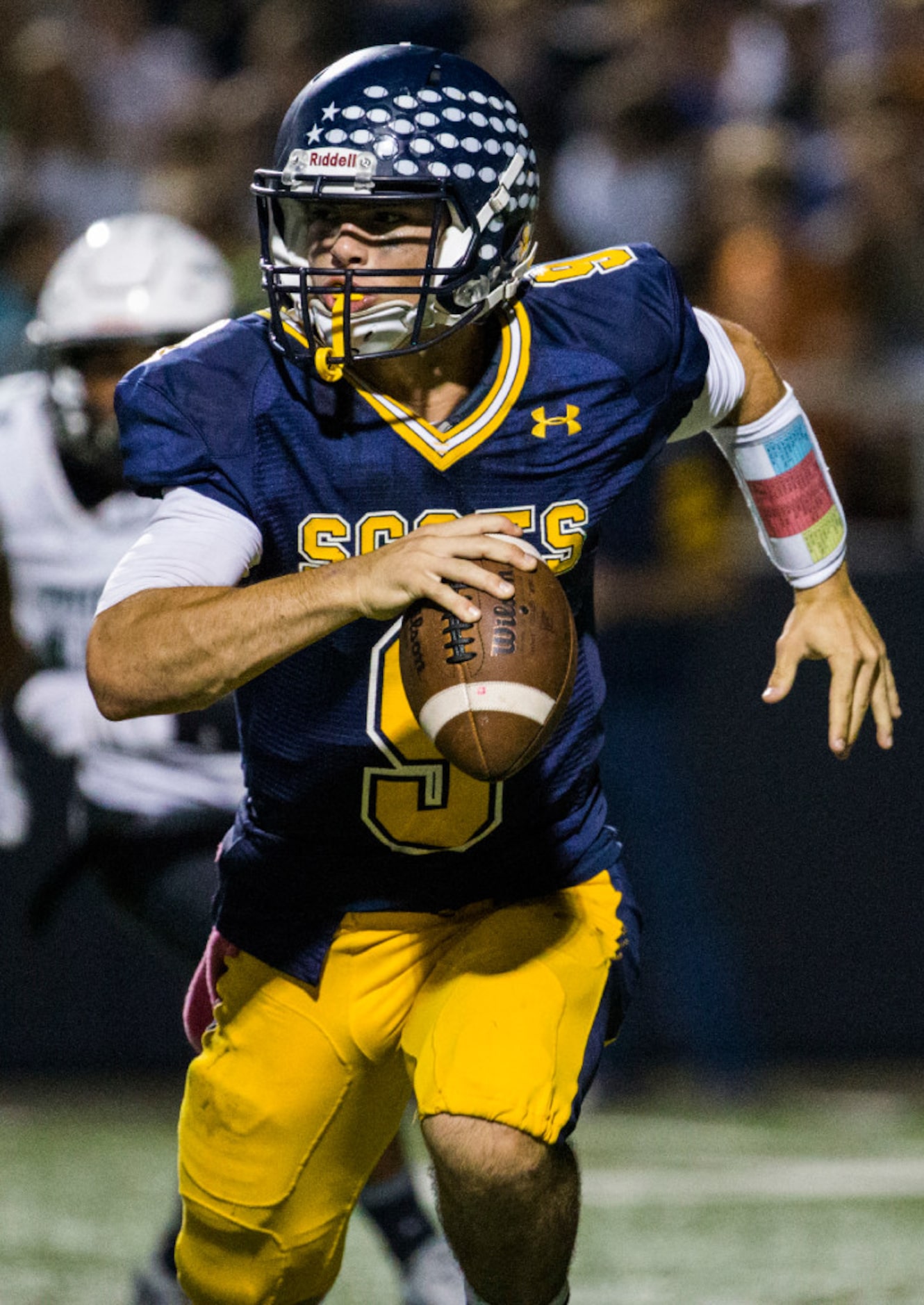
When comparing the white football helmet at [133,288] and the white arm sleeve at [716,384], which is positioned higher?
the white arm sleeve at [716,384]

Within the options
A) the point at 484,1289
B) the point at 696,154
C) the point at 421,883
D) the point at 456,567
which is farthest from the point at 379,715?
the point at 696,154

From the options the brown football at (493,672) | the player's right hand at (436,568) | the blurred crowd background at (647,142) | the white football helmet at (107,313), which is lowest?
the blurred crowd background at (647,142)

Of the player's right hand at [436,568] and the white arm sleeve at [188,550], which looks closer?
the player's right hand at [436,568]

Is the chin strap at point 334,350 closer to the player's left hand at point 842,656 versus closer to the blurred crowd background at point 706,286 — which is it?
the player's left hand at point 842,656

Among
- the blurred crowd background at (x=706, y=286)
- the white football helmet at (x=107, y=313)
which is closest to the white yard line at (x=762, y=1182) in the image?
the blurred crowd background at (x=706, y=286)

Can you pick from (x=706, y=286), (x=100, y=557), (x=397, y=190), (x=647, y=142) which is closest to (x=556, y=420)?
(x=397, y=190)

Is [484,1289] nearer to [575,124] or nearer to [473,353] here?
[473,353]

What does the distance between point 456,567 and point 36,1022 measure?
12.6 feet

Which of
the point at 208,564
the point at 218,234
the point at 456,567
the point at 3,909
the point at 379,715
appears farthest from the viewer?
the point at 218,234

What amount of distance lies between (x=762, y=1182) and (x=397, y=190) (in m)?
2.91

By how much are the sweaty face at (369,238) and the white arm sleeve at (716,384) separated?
0.49 m

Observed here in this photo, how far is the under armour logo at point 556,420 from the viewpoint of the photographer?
2660 mm

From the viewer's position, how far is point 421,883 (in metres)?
2.75

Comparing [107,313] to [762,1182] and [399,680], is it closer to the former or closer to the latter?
[399,680]
